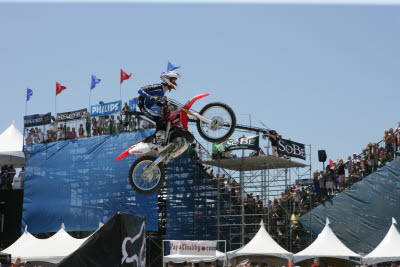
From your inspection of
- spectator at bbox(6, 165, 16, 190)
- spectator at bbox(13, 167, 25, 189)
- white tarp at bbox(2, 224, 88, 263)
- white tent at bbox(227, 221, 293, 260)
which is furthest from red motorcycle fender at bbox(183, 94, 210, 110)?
spectator at bbox(6, 165, 16, 190)

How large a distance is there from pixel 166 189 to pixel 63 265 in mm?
21784

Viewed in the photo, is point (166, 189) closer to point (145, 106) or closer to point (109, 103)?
point (109, 103)

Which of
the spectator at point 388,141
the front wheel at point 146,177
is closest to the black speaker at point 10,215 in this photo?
the spectator at point 388,141

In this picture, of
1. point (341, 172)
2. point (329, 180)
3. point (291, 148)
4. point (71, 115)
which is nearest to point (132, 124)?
point (71, 115)

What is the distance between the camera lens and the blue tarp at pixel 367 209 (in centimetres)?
2362

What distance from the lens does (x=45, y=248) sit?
2273 centimetres

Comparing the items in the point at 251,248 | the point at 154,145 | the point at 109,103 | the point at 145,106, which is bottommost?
the point at 251,248

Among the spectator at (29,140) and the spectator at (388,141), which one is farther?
the spectator at (29,140)

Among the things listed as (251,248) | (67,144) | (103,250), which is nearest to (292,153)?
(251,248)

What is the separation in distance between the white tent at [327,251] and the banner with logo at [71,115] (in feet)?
44.6

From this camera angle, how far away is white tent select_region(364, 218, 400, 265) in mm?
18719

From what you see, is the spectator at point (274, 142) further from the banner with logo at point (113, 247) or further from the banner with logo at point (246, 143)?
the banner with logo at point (113, 247)

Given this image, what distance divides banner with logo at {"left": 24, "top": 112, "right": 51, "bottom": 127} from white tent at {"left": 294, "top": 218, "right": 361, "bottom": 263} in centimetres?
1559

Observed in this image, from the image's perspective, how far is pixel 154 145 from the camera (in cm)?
1178
